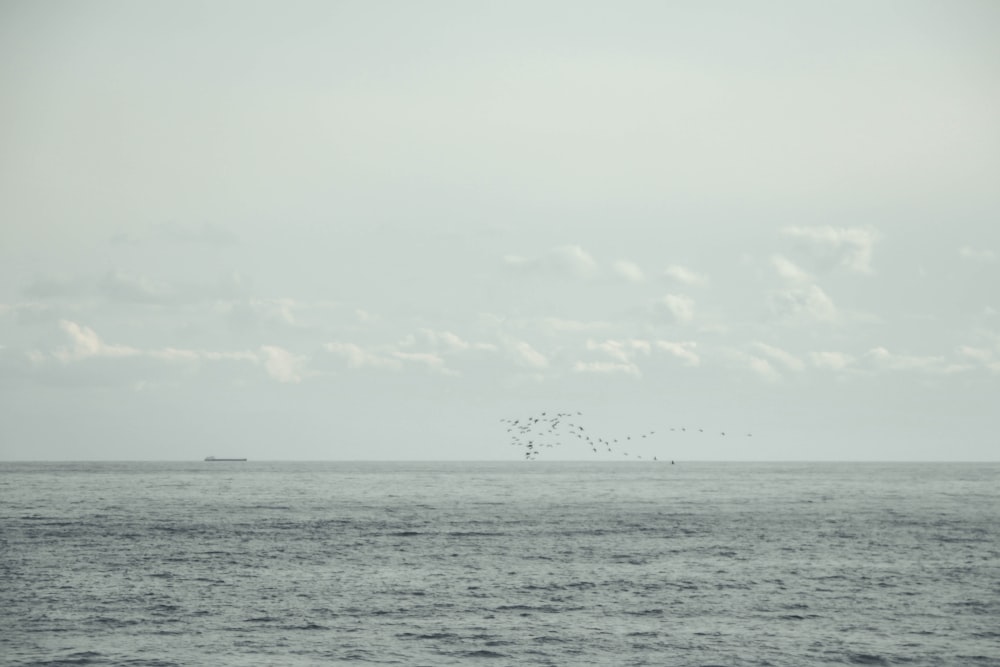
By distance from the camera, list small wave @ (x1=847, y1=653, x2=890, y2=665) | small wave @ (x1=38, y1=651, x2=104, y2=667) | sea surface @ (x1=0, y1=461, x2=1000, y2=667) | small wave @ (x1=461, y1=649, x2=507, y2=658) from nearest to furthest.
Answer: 1. small wave @ (x1=38, y1=651, x2=104, y2=667)
2. small wave @ (x1=847, y1=653, x2=890, y2=665)
3. small wave @ (x1=461, y1=649, x2=507, y2=658)
4. sea surface @ (x1=0, y1=461, x2=1000, y2=667)

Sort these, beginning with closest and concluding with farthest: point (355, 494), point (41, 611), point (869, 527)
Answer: point (41, 611) < point (869, 527) < point (355, 494)

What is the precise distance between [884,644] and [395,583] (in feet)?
113

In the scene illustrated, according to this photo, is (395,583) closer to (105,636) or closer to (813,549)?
(105,636)

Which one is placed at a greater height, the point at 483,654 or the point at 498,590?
the point at 498,590

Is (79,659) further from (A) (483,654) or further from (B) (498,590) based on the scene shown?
(B) (498,590)

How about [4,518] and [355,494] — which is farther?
[355,494]

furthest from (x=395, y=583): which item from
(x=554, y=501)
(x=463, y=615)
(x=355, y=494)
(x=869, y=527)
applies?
(x=355, y=494)

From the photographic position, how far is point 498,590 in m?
69.9

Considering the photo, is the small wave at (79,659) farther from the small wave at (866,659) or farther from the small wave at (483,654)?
the small wave at (866,659)

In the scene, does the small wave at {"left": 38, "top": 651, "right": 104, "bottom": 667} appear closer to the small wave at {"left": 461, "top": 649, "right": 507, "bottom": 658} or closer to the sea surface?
the sea surface

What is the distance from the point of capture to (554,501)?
167875 mm

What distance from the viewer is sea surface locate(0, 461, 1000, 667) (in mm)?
54250

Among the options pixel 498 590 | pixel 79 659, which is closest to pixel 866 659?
pixel 498 590

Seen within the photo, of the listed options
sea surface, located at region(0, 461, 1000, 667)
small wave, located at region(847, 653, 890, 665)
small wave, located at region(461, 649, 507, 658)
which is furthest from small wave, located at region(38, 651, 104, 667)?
small wave, located at region(847, 653, 890, 665)
